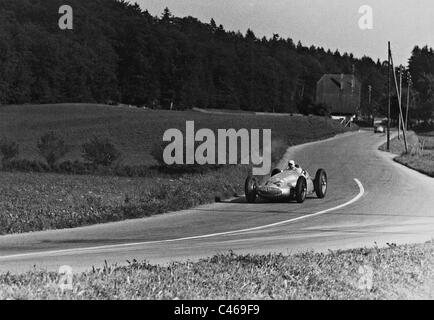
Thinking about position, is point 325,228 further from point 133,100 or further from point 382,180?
point 133,100

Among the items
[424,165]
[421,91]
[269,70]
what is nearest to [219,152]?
[424,165]

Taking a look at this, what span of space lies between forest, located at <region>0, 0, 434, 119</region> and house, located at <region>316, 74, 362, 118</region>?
14.7 ft

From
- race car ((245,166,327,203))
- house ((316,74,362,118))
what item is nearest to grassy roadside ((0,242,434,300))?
race car ((245,166,327,203))

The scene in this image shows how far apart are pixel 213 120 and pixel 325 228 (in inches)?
2554

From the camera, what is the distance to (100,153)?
51.8 m

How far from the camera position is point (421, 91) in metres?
164

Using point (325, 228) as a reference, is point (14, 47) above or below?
above

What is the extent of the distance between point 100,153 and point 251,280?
1748 inches

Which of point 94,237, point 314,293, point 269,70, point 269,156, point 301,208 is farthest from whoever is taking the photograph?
point 269,70

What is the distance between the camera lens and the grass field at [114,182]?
20203mm

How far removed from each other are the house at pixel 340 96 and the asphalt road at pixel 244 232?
9426 cm

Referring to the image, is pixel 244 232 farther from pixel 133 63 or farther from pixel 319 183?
pixel 133 63

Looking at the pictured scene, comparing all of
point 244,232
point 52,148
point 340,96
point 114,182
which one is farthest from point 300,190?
point 340,96

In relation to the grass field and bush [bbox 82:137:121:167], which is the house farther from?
bush [bbox 82:137:121:167]
